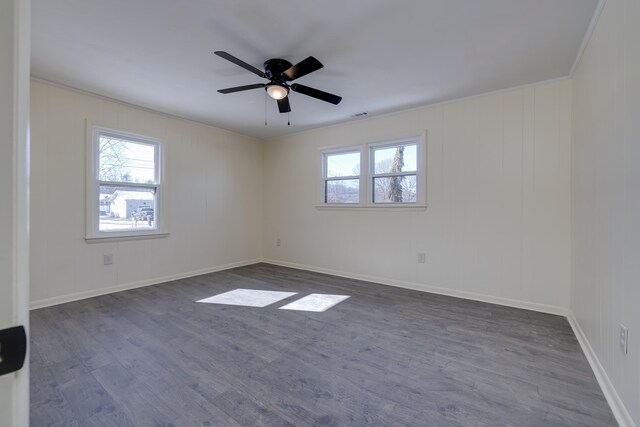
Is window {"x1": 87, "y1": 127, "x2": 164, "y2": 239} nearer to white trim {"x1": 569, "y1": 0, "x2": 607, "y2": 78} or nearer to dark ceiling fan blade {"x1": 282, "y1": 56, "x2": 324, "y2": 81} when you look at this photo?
dark ceiling fan blade {"x1": 282, "y1": 56, "x2": 324, "y2": 81}

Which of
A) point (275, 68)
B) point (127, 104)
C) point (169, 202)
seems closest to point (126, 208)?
point (169, 202)

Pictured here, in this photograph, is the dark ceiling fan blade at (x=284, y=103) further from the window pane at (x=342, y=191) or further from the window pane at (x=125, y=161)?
the window pane at (x=125, y=161)

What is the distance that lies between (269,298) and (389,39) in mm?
3024

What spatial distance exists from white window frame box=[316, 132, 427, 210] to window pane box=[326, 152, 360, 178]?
7 centimetres

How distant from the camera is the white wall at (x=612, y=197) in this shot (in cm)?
152

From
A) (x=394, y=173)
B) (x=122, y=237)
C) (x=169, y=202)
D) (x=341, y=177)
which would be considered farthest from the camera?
(x=341, y=177)

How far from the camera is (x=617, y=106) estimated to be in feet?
5.83

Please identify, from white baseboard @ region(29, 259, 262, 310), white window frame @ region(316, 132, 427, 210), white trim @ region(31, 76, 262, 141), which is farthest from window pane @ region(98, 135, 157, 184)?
white window frame @ region(316, 132, 427, 210)

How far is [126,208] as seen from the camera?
13.2 ft

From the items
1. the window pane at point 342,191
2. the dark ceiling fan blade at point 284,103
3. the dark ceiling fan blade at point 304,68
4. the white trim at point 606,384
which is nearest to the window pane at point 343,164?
the window pane at point 342,191

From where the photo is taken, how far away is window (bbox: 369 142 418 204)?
418 centimetres

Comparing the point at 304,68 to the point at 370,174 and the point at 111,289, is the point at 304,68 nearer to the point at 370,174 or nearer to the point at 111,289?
the point at 370,174

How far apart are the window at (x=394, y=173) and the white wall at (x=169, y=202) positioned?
8.27ft

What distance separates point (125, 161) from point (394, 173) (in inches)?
148
